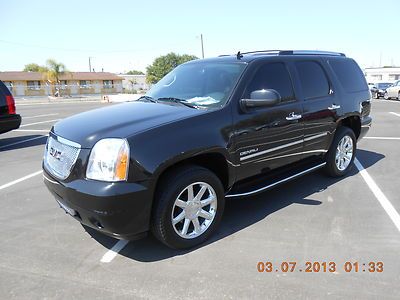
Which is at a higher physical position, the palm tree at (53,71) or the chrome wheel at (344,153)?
the palm tree at (53,71)

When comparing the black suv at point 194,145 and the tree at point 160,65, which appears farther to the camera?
the tree at point 160,65

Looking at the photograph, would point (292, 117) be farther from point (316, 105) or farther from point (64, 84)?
point (64, 84)

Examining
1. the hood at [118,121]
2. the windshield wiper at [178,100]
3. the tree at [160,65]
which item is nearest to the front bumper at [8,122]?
the hood at [118,121]

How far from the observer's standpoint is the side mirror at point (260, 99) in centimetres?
375

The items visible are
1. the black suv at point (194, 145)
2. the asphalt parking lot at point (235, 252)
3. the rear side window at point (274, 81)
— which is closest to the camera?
the asphalt parking lot at point (235, 252)

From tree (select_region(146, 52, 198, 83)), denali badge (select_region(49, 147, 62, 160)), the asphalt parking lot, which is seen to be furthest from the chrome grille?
tree (select_region(146, 52, 198, 83))

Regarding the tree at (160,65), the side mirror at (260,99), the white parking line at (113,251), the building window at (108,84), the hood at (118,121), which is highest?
the tree at (160,65)

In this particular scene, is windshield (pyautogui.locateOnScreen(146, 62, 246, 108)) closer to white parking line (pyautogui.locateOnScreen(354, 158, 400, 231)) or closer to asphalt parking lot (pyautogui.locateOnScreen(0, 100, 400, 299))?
asphalt parking lot (pyautogui.locateOnScreen(0, 100, 400, 299))

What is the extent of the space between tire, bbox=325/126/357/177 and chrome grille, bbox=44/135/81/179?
378 centimetres

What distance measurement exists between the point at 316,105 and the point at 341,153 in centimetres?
124

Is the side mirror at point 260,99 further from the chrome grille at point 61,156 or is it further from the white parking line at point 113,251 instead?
the white parking line at point 113,251

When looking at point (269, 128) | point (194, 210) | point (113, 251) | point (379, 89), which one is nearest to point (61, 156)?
point (113, 251)

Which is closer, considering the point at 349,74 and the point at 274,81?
the point at 274,81

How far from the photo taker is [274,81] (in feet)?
14.3
